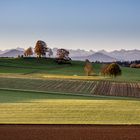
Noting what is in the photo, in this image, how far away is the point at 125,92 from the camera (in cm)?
7025

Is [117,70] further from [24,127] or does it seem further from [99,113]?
[24,127]

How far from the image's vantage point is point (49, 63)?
162125 mm

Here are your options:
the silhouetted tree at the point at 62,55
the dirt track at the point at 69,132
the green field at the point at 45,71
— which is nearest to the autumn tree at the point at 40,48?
the green field at the point at 45,71

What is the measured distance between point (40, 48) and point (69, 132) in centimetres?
16016

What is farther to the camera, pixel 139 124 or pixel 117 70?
pixel 117 70

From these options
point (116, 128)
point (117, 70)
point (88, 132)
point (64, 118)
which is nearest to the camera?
point (88, 132)

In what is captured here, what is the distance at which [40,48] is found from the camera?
7249 inches

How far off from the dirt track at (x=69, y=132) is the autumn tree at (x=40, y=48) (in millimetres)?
156621

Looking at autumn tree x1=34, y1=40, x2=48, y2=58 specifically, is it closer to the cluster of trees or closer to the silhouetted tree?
the cluster of trees

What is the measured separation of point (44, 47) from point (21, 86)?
11477 centimetres

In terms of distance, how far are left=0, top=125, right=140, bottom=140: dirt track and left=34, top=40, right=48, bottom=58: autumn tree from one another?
156621 millimetres

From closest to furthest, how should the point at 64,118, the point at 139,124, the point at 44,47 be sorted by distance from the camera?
the point at 139,124 < the point at 64,118 < the point at 44,47

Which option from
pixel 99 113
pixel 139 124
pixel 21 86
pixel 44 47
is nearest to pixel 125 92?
pixel 21 86

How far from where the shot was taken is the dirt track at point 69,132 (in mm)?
23375
